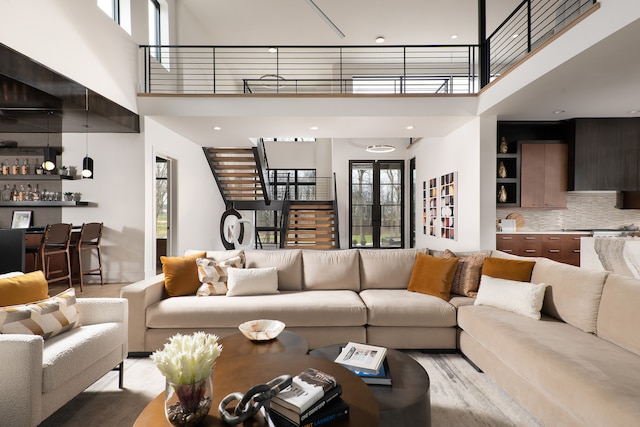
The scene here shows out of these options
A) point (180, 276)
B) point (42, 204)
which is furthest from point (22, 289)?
point (42, 204)

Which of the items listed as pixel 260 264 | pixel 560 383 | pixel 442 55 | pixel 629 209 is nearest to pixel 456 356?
pixel 560 383

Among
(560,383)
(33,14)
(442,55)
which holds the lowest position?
(560,383)

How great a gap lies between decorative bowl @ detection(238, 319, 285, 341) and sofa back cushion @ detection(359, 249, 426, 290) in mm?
1551

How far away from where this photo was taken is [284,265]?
359 cm

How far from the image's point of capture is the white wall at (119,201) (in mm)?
5059

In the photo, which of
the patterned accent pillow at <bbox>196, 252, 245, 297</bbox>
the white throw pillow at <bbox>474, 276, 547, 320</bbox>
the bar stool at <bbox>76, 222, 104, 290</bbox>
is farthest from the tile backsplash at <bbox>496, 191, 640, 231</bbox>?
the bar stool at <bbox>76, 222, 104, 290</bbox>

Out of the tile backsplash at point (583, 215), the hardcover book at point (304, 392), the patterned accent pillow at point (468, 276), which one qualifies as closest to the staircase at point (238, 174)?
the tile backsplash at point (583, 215)

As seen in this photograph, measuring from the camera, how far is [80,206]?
5105mm

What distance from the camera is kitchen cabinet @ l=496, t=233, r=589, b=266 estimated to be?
5.25 meters

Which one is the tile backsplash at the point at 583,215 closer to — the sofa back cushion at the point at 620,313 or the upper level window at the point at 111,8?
the sofa back cushion at the point at 620,313

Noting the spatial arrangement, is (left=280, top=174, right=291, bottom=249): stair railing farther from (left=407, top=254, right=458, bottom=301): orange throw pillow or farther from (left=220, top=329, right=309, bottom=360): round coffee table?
(left=220, top=329, right=309, bottom=360): round coffee table

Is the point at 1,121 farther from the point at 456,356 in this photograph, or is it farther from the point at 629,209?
the point at 629,209

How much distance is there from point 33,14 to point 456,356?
4946mm

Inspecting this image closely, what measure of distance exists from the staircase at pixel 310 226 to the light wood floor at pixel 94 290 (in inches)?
145
